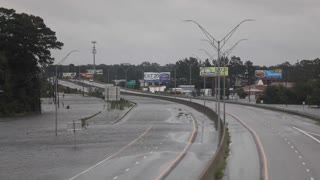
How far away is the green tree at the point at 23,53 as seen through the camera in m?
90.5

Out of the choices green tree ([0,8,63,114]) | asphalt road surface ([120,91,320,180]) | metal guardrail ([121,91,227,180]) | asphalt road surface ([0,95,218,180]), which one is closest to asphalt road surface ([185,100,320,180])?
asphalt road surface ([120,91,320,180])

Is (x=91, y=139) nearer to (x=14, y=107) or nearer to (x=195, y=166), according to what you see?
(x=195, y=166)

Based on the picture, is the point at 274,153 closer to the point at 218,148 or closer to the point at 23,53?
the point at 218,148

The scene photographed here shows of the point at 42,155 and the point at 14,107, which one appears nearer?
the point at 42,155

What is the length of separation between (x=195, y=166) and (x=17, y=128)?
36340 millimetres

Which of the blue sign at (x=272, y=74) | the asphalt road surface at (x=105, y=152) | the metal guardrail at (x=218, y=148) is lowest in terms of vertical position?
the asphalt road surface at (x=105, y=152)

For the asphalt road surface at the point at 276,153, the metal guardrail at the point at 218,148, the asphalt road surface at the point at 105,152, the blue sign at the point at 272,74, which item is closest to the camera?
the metal guardrail at the point at 218,148

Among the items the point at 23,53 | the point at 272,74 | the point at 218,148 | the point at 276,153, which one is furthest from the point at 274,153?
the point at 272,74

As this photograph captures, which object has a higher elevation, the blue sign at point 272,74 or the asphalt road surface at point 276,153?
the blue sign at point 272,74

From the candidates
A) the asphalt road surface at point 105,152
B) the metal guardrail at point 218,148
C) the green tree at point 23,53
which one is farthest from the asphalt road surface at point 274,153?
the green tree at point 23,53

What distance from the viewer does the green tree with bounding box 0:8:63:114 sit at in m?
90.5

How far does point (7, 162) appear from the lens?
33.2m

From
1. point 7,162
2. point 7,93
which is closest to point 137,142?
point 7,162

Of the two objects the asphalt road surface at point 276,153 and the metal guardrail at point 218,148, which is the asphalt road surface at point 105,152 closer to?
the metal guardrail at point 218,148
